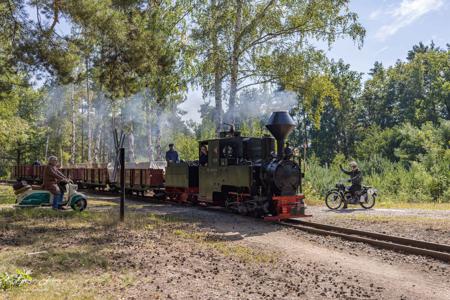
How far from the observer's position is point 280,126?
482 inches

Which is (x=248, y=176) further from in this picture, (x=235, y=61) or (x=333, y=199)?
(x=235, y=61)

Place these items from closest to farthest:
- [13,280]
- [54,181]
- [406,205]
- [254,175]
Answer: [13,280] → [254,175] → [54,181] → [406,205]

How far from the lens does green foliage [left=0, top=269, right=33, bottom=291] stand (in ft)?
18.0

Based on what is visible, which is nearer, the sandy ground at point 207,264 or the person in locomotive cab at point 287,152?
the sandy ground at point 207,264

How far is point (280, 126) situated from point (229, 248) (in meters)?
4.74

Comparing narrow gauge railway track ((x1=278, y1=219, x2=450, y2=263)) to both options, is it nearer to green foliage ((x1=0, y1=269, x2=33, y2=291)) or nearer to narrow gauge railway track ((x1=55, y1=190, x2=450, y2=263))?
narrow gauge railway track ((x1=55, y1=190, x2=450, y2=263))

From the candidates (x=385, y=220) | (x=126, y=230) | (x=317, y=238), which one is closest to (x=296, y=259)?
(x=317, y=238)

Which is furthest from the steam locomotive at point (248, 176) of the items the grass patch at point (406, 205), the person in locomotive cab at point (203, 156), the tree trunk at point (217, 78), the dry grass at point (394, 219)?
the grass patch at point (406, 205)

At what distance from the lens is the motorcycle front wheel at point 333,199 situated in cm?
1575

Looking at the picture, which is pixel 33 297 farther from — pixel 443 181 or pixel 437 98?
pixel 437 98

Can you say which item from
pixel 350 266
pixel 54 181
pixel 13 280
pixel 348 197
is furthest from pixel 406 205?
pixel 13 280

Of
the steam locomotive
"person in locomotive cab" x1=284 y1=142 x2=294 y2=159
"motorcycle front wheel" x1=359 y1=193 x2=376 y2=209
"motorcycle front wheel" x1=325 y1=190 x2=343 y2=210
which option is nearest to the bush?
"motorcycle front wheel" x1=359 y1=193 x2=376 y2=209

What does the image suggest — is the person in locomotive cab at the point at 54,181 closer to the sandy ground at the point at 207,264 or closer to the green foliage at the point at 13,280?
the sandy ground at the point at 207,264

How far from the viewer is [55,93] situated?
2108 inches
